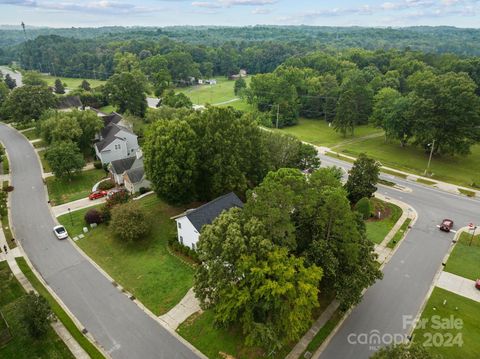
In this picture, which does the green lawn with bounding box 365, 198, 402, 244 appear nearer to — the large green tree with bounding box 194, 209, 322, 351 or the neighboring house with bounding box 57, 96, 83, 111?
the large green tree with bounding box 194, 209, 322, 351

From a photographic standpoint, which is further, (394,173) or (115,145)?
→ (115,145)

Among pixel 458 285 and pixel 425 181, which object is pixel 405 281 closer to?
pixel 458 285

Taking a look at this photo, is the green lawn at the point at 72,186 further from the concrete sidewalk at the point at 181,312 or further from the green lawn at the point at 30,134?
the concrete sidewalk at the point at 181,312

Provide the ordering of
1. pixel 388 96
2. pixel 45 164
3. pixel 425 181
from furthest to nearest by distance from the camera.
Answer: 1. pixel 388 96
2. pixel 45 164
3. pixel 425 181

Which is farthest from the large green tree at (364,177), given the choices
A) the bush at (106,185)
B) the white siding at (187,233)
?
the bush at (106,185)

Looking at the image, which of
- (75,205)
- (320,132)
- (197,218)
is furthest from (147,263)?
(320,132)

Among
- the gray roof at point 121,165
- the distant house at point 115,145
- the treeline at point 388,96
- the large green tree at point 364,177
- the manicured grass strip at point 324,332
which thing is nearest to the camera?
the manicured grass strip at point 324,332
